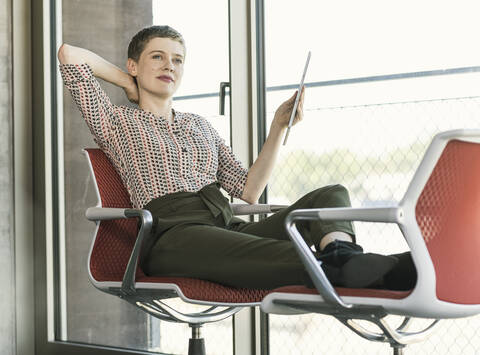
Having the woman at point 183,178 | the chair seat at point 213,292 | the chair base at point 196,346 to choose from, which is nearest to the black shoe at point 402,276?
the woman at point 183,178

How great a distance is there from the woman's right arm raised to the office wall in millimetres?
1429

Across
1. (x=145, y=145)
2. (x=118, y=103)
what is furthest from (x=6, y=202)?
(x=145, y=145)

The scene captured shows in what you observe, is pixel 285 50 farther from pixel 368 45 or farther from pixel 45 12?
pixel 45 12

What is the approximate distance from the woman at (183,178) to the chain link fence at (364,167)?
270mm

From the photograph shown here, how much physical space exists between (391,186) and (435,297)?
1.06 meters

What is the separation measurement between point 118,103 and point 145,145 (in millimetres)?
1244

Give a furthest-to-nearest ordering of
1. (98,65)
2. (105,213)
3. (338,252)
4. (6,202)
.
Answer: (6,202) → (98,65) → (105,213) → (338,252)

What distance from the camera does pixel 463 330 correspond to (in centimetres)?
237

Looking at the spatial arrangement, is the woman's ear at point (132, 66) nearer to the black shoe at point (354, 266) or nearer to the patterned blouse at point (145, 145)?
the patterned blouse at point (145, 145)

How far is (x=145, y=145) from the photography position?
2412mm

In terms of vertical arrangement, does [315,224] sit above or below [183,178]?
below

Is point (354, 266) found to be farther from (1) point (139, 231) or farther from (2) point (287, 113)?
(2) point (287, 113)

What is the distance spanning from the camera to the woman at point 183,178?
1865mm

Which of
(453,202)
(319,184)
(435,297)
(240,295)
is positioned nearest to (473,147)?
(453,202)
